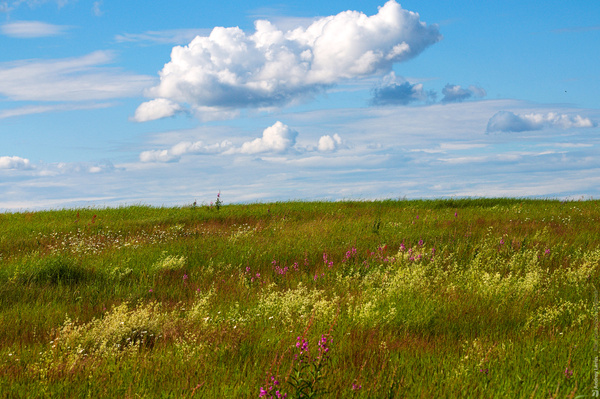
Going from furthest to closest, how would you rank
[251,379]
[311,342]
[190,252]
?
[190,252] < [311,342] < [251,379]

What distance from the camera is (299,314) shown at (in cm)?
540

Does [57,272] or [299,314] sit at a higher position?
[57,272]

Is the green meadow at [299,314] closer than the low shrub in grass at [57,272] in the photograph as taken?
Yes

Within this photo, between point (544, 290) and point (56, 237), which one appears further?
point (56, 237)

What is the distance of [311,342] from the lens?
430cm

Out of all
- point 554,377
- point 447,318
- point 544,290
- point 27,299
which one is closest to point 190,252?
point 27,299

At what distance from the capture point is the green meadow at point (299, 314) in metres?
3.64

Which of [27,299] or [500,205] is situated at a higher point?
[500,205]

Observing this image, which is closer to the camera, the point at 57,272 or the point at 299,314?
the point at 299,314

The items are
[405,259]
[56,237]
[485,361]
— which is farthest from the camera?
[56,237]

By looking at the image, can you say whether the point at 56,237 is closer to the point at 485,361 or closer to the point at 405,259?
the point at 405,259

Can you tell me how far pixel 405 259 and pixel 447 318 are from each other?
2971 millimetres

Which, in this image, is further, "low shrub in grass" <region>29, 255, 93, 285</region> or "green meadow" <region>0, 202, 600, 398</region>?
"low shrub in grass" <region>29, 255, 93, 285</region>

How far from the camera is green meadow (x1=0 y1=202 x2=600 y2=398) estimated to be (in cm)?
364
